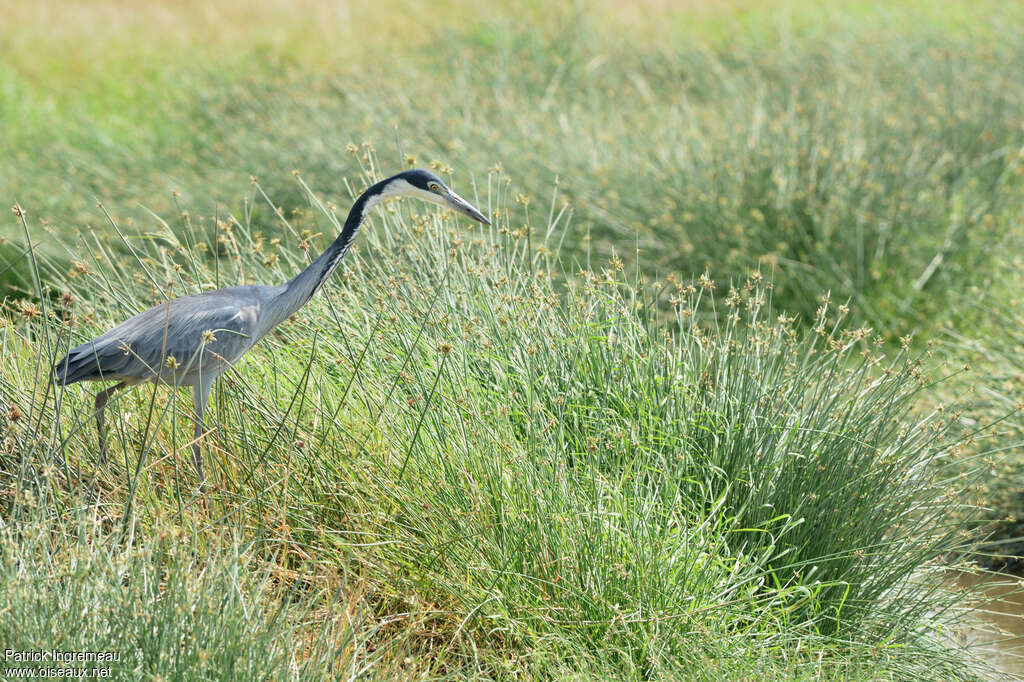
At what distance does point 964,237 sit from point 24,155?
22.9 feet

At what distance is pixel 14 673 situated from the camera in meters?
2.73

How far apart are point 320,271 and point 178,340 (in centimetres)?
52

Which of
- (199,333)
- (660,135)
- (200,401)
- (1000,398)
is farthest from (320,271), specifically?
(660,135)

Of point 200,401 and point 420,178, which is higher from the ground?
point 420,178

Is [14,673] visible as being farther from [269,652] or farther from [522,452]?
[522,452]

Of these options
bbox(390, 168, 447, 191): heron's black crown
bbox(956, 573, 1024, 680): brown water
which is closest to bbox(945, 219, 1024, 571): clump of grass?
bbox(956, 573, 1024, 680): brown water

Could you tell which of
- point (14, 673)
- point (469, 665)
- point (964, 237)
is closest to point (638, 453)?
point (469, 665)

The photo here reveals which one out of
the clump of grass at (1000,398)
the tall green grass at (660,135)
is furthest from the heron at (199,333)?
the clump of grass at (1000,398)

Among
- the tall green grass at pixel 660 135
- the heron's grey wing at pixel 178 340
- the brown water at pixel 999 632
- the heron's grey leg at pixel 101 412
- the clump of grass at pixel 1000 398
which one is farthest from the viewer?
the tall green grass at pixel 660 135

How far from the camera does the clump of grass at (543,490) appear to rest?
3.32 meters

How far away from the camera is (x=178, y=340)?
3.89 meters

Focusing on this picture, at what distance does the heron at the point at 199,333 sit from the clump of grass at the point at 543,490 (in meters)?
0.10

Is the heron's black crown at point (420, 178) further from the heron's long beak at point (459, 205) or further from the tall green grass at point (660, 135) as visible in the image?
the tall green grass at point (660, 135)

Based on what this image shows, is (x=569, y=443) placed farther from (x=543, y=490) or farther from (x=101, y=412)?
(x=101, y=412)
